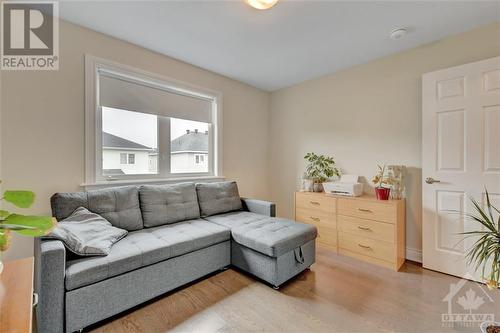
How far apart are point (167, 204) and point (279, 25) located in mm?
2127

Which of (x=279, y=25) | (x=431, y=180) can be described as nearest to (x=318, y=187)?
(x=431, y=180)

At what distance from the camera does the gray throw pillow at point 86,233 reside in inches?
61.0

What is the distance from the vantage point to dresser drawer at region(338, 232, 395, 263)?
2.36 metres

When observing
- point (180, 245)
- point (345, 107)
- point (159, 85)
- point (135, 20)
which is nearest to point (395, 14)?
point (345, 107)

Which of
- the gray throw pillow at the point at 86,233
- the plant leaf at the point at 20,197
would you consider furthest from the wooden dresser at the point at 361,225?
the plant leaf at the point at 20,197

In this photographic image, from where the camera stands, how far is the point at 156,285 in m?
1.79

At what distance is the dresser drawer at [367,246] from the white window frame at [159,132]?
186cm

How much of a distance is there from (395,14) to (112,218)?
3.11m

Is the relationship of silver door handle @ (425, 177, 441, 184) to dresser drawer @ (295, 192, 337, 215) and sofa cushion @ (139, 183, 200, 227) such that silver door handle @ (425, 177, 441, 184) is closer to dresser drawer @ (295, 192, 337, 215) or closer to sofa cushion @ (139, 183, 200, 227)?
dresser drawer @ (295, 192, 337, 215)

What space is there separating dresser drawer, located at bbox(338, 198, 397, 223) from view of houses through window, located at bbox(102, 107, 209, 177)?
1.91 m

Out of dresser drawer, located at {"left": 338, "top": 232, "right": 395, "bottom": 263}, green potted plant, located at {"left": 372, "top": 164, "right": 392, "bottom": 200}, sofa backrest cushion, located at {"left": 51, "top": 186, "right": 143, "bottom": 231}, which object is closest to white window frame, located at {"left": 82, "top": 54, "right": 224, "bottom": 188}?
sofa backrest cushion, located at {"left": 51, "top": 186, "right": 143, "bottom": 231}

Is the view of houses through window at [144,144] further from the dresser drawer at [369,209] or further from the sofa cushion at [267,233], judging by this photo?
the dresser drawer at [369,209]

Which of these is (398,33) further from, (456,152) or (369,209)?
(369,209)

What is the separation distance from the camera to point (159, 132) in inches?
110
